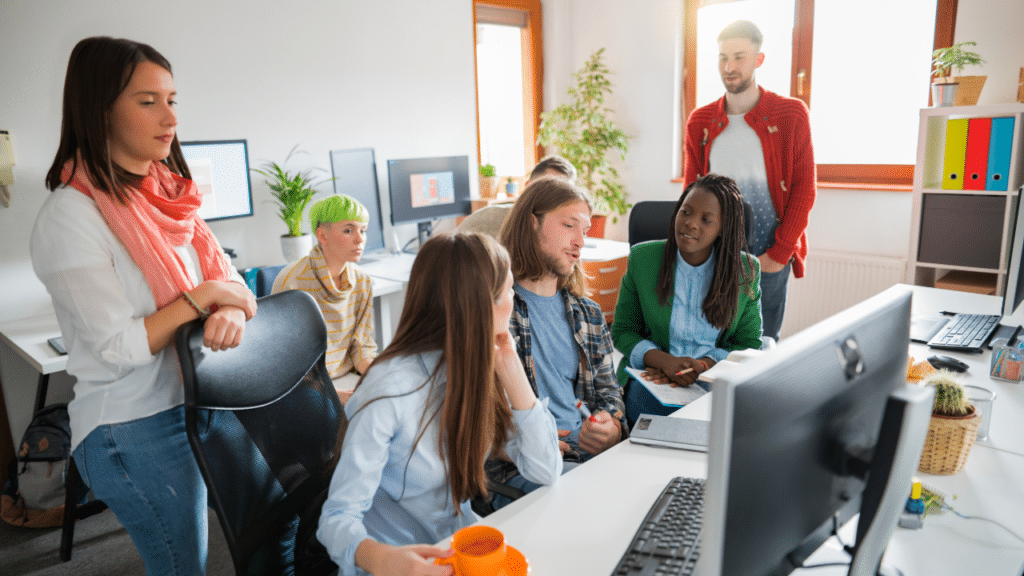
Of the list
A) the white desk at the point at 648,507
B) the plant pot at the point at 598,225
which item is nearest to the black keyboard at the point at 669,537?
the white desk at the point at 648,507

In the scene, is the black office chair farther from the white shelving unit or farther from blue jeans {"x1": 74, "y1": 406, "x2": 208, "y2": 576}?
the white shelving unit

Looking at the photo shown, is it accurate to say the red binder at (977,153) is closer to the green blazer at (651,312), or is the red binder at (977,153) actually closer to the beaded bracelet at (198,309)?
the green blazer at (651,312)

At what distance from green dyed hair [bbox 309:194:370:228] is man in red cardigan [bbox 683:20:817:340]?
1.45 metres

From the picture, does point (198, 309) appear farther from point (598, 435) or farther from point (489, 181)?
point (489, 181)

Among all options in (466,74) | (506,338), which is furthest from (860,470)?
(466,74)

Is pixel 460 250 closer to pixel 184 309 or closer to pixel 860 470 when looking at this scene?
pixel 184 309

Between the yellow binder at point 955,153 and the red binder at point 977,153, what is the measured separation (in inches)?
0.7

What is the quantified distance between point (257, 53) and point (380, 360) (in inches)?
101

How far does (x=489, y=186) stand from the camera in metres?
4.30

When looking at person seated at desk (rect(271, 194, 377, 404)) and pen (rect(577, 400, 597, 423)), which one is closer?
pen (rect(577, 400, 597, 423))

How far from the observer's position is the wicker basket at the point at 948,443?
1.31 m

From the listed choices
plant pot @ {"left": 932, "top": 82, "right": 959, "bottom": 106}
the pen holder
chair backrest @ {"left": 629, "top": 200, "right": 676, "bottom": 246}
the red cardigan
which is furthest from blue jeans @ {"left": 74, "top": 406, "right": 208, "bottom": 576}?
plant pot @ {"left": 932, "top": 82, "right": 959, "bottom": 106}

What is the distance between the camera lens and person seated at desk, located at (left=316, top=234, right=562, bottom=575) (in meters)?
1.16

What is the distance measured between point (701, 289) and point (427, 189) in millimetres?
2094
